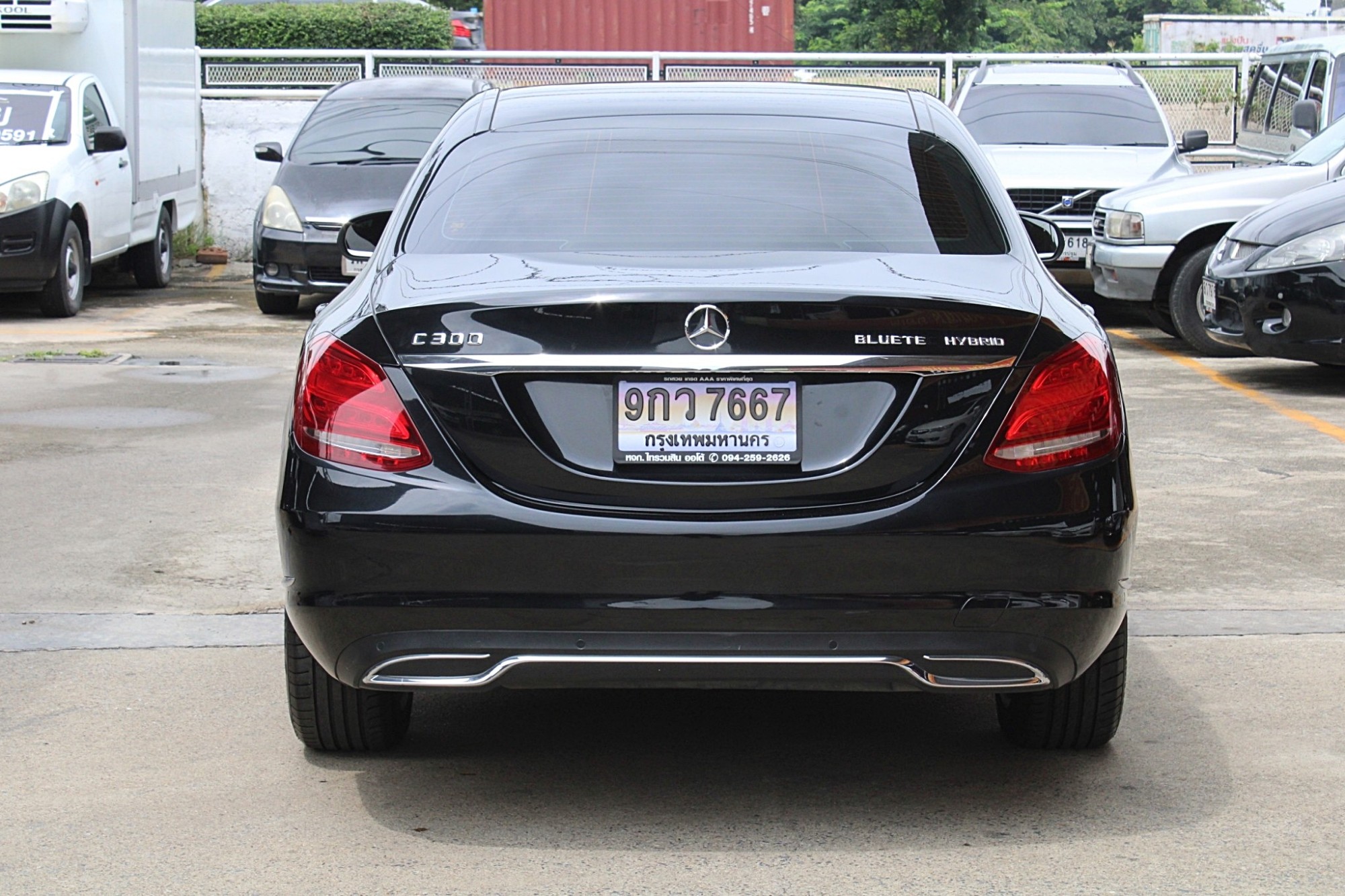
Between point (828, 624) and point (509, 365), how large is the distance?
789mm

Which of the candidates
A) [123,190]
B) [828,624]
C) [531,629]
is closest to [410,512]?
[531,629]

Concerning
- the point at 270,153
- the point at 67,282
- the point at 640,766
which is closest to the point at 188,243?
the point at 270,153

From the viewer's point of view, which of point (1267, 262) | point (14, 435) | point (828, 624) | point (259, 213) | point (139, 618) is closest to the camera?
point (828, 624)

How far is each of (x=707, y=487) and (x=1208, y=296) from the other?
766 centimetres

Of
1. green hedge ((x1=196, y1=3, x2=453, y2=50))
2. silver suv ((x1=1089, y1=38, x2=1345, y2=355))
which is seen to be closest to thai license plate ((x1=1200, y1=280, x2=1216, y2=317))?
silver suv ((x1=1089, y1=38, x2=1345, y2=355))

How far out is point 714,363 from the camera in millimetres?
3506

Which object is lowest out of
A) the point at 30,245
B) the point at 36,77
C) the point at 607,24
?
the point at 30,245

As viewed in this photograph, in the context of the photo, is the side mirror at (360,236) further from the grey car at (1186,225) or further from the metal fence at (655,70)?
the metal fence at (655,70)

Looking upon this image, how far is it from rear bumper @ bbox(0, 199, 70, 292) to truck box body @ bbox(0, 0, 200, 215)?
211 cm

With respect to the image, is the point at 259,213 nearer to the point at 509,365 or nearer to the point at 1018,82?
the point at 1018,82

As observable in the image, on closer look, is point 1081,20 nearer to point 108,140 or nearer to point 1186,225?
point 108,140

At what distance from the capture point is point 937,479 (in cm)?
354

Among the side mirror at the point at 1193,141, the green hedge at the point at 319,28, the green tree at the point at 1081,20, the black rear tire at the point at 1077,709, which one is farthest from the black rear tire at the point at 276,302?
the green tree at the point at 1081,20

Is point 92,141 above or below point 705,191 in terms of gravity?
above
